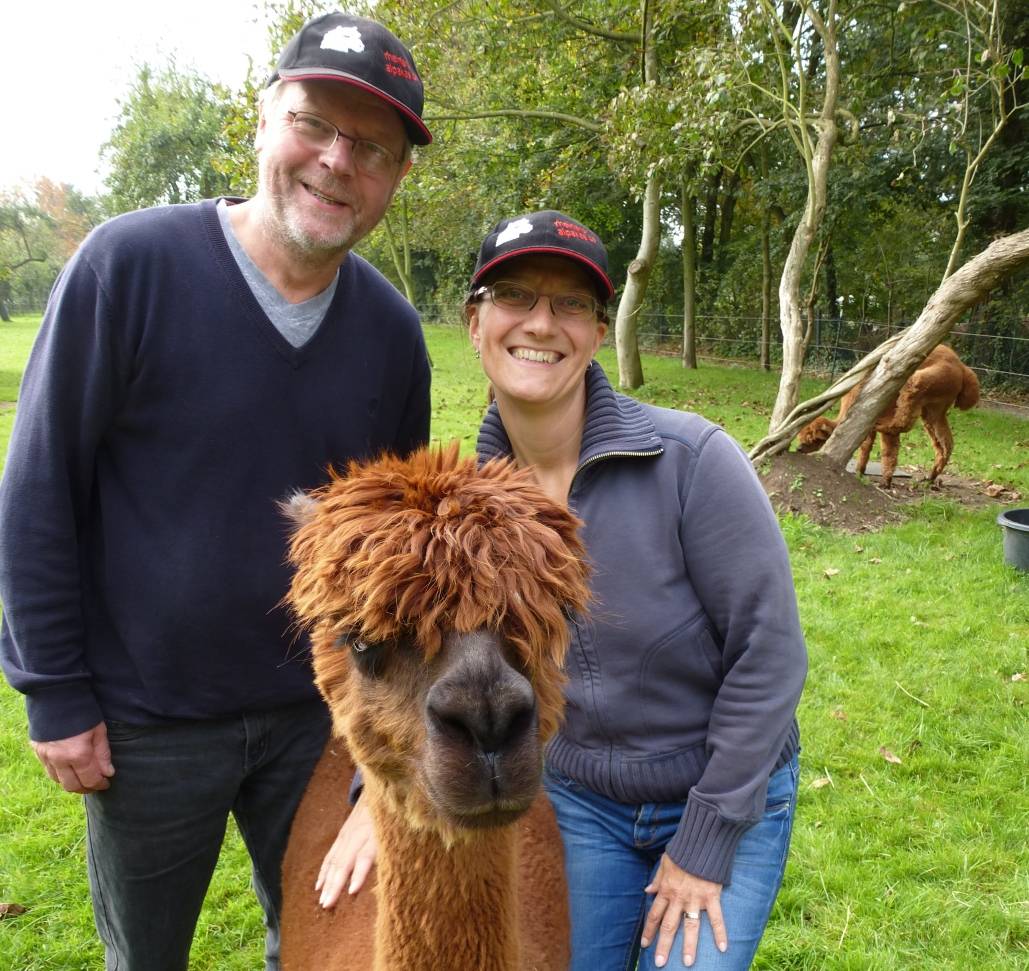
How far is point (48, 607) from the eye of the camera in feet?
6.20

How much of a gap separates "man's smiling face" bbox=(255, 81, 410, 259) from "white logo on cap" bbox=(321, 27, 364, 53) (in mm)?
93

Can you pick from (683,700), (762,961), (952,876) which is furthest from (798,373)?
(683,700)

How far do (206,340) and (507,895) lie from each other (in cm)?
165

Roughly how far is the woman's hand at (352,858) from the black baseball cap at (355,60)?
2.06 m

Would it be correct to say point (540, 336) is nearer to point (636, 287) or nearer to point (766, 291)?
point (636, 287)

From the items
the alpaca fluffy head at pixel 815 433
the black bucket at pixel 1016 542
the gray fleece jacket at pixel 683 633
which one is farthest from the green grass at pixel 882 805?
the alpaca fluffy head at pixel 815 433

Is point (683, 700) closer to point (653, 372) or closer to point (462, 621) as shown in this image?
point (462, 621)

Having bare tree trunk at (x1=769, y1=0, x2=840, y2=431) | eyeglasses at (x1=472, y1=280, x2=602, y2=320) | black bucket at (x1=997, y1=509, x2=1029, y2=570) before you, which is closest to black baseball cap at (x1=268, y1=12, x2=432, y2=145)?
eyeglasses at (x1=472, y1=280, x2=602, y2=320)

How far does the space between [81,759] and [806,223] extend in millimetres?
9473

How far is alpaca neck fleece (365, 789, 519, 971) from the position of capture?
179 centimetres

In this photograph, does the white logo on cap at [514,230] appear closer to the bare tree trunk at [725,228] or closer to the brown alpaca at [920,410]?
the brown alpaca at [920,410]

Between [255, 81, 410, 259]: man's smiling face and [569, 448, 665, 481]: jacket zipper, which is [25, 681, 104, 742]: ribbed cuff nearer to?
[255, 81, 410, 259]: man's smiling face

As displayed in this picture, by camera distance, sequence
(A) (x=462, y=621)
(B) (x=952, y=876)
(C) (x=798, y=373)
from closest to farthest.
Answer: (A) (x=462, y=621), (B) (x=952, y=876), (C) (x=798, y=373)

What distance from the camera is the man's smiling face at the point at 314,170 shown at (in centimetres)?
205
